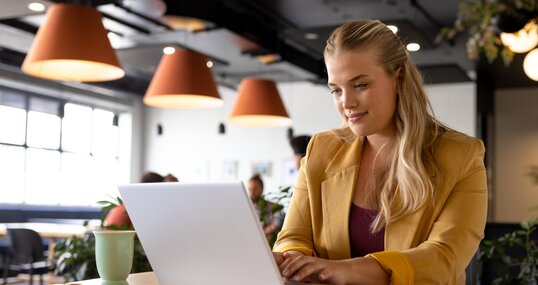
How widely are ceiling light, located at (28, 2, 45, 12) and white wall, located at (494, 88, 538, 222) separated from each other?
754 centimetres

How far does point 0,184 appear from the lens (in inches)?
413

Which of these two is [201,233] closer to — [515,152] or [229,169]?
[515,152]

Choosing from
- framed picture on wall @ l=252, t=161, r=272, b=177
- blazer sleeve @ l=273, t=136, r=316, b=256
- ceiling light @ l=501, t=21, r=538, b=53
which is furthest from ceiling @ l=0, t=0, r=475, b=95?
blazer sleeve @ l=273, t=136, r=316, b=256

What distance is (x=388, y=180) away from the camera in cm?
171

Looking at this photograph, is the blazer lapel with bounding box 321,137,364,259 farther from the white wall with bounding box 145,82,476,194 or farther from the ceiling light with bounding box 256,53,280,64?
the white wall with bounding box 145,82,476,194

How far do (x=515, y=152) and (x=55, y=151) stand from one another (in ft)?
25.1

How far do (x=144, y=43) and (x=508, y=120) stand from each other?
605 cm

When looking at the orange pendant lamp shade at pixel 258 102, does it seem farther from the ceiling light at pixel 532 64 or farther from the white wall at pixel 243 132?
the white wall at pixel 243 132

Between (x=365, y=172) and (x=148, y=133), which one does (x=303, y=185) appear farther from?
(x=148, y=133)

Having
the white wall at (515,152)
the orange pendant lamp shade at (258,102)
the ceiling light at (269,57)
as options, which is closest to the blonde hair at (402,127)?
the orange pendant lamp shade at (258,102)

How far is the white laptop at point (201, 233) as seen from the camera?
1.16m

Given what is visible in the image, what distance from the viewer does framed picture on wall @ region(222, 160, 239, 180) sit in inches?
491

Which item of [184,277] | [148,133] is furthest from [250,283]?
[148,133]

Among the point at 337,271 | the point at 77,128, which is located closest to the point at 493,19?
the point at 337,271
